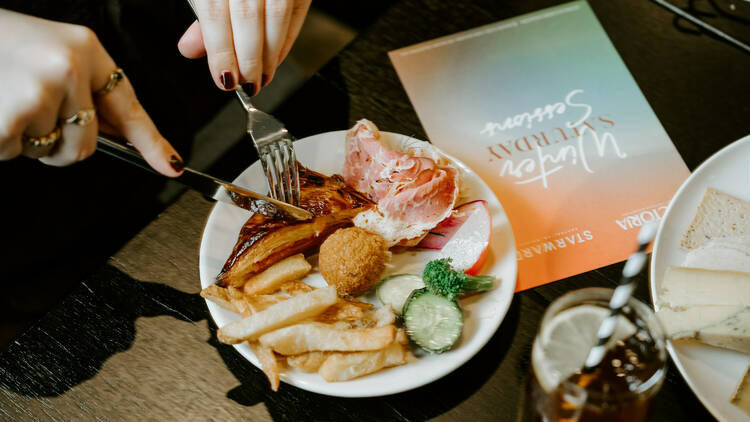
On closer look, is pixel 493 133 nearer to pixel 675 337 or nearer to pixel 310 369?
pixel 675 337

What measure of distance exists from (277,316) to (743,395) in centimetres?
109

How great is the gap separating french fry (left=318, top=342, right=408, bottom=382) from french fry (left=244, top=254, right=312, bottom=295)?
0.27 meters

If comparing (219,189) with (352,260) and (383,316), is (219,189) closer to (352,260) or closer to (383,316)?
(352,260)

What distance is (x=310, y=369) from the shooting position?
1.30 metres

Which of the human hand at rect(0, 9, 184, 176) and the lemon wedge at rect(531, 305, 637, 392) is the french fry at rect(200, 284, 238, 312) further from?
the lemon wedge at rect(531, 305, 637, 392)

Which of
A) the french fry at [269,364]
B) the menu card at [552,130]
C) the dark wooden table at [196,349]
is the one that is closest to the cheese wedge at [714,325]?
the dark wooden table at [196,349]

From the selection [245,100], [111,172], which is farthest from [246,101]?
[111,172]

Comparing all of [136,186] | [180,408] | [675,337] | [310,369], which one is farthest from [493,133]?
[136,186]

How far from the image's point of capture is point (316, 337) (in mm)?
1277

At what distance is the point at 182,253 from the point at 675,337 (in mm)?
1341

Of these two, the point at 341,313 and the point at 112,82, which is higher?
the point at 112,82

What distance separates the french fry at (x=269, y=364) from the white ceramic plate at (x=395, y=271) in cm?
4

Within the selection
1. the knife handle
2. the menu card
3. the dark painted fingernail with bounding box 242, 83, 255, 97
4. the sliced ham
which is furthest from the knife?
the menu card

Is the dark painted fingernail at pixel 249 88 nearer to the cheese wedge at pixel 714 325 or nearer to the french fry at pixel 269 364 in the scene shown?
the french fry at pixel 269 364
